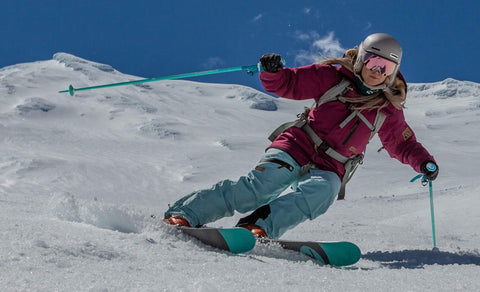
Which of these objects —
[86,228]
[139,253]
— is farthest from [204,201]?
[139,253]

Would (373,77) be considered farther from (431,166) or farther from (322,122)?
(431,166)

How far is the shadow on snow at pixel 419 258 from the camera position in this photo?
8.82 feet

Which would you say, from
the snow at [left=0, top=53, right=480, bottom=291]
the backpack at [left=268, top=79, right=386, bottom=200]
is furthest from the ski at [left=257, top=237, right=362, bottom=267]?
the backpack at [left=268, top=79, right=386, bottom=200]

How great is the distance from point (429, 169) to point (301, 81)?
1.18 m

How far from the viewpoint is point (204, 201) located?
291 centimetres

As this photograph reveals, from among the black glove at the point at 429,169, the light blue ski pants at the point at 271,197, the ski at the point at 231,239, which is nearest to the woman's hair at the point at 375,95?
the black glove at the point at 429,169

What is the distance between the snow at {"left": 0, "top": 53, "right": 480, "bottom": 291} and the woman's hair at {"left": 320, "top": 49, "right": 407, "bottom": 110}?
41.5 inches

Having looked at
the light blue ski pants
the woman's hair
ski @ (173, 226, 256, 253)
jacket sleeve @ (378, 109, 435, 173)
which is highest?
the woman's hair

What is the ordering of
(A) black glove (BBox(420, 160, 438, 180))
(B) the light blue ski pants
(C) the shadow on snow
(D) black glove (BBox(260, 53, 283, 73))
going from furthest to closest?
(A) black glove (BBox(420, 160, 438, 180))
(D) black glove (BBox(260, 53, 283, 73))
(B) the light blue ski pants
(C) the shadow on snow

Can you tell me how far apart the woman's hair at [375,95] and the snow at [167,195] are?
3.46 ft

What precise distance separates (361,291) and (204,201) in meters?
1.52

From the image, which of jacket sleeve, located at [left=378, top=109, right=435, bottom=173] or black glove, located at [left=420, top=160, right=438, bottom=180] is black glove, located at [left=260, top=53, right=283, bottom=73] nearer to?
jacket sleeve, located at [left=378, top=109, right=435, bottom=173]

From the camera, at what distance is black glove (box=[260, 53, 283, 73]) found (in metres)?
3.15

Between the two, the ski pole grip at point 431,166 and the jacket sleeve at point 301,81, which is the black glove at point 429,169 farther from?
the jacket sleeve at point 301,81
